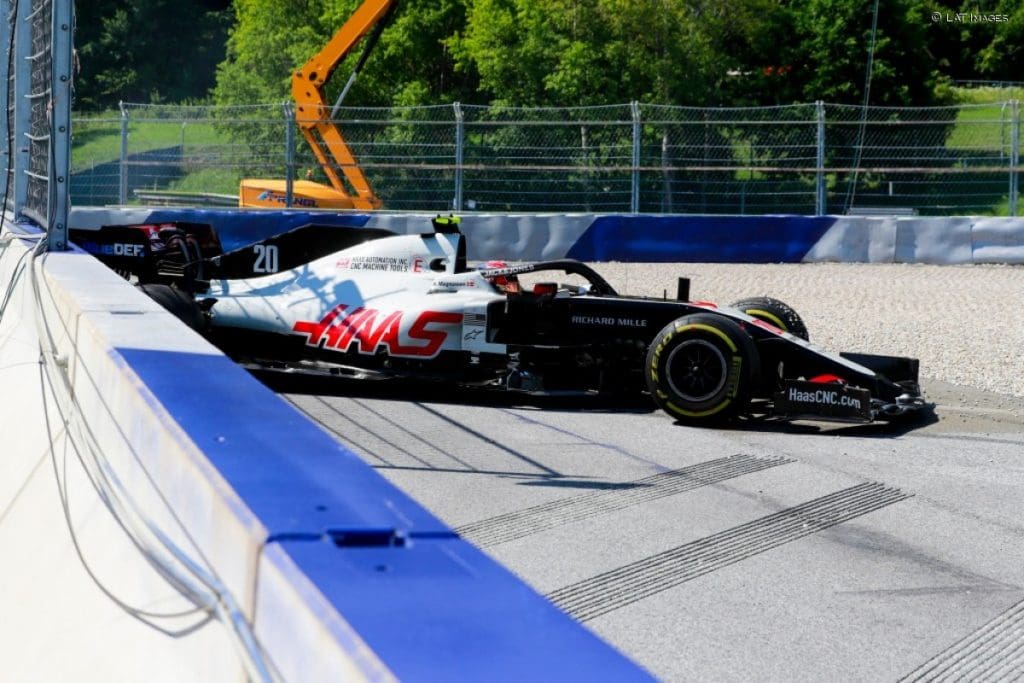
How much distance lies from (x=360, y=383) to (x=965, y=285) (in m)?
8.57

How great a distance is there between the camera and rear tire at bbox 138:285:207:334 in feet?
30.2

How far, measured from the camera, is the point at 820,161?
61.0 ft

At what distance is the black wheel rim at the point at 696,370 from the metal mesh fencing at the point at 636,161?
10.5m

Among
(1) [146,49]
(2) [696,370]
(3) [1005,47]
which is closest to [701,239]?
(2) [696,370]

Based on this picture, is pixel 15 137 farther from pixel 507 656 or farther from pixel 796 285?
pixel 796 285

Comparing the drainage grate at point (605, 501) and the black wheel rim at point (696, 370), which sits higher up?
the black wheel rim at point (696, 370)

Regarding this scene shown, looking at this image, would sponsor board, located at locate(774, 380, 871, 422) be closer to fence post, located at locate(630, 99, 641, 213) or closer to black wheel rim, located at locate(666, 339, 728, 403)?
black wheel rim, located at locate(666, 339, 728, 403)

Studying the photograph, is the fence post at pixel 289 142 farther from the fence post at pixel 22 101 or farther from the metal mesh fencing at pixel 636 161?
the fence post at pixel 22 101

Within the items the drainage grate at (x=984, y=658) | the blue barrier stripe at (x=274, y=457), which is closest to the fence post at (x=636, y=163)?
the drainage grate at (x=984, y=658)

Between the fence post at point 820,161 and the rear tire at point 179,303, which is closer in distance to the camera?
the rear tire at point 179,303

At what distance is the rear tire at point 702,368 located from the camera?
27.3ft

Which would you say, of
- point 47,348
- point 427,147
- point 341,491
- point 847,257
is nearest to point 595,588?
point 47,348

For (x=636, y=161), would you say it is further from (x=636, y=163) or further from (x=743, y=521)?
(x=743, y=521)

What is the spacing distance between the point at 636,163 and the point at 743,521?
13.1m
